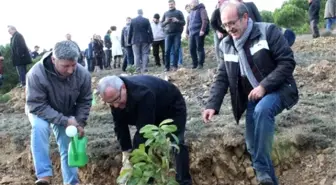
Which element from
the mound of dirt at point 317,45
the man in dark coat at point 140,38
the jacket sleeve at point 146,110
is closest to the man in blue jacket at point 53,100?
the jacket sleeve at point 146,110

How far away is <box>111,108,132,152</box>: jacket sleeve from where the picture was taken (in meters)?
5.34

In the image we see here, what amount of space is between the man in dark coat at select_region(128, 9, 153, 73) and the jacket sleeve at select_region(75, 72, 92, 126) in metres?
7.81

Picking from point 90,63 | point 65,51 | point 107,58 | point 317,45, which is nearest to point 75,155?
point 65,51

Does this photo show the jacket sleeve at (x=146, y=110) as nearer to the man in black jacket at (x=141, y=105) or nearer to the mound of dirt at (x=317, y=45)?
the man in black jacket at (x=141, y=105)

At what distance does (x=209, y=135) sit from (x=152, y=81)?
205 centimetres

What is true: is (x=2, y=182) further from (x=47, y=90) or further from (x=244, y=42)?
(x=244, y=42)

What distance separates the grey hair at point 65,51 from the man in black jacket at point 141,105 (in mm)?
675

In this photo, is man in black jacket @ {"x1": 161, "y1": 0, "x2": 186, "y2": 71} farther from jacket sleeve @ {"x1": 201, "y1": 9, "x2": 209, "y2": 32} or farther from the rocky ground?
the rocky ground

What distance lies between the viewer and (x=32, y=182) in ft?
24.0

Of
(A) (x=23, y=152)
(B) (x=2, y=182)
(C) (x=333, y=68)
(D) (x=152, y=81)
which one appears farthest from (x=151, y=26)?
(D) (x=152, y=81)

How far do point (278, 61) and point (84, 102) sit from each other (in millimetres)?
2250

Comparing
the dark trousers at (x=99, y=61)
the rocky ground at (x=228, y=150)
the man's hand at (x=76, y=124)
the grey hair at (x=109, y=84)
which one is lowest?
the dark trousers at (x=99, y=61)

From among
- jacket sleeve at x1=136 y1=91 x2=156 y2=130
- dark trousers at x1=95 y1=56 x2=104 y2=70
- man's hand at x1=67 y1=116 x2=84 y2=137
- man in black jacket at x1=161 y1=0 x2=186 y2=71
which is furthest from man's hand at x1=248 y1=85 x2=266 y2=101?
dark trousers at x1=95 y1=56 x2=104 y2=70

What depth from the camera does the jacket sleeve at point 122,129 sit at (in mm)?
5337
